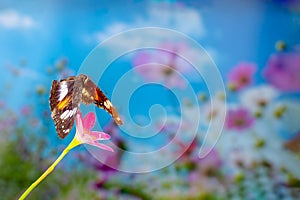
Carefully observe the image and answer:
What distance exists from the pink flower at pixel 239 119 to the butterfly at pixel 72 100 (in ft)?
1.43

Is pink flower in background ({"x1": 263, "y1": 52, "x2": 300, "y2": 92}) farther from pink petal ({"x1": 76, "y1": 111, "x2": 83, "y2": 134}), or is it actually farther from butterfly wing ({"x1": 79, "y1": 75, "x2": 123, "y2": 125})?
pink petal ({"x1": 76, "y1": 111, "x2": 83, "y2": 134})

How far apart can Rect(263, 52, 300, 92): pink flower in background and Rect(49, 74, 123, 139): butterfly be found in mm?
635

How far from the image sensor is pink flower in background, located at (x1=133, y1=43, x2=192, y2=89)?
1.80 m

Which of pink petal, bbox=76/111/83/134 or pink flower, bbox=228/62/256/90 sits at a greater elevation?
pink flower, bbox=228/62/256/90

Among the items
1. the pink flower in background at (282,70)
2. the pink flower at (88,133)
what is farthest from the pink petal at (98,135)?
the pink flower in background at (282,70)

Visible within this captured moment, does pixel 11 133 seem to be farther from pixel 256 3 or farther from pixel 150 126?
pixel 256 3

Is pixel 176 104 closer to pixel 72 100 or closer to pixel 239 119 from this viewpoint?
pixel 239 119

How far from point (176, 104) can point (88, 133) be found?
1.21 feet

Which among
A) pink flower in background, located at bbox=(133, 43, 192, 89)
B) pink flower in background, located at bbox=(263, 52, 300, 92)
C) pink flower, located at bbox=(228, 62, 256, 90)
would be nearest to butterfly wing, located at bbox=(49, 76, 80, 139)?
pink flower in background, located at bbox=(133, 43, 192, 89)

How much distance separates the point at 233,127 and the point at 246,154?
0.39 ft

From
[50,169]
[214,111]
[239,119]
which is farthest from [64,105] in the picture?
[239,119]

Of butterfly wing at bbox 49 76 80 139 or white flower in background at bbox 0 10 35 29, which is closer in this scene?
butterfly wing at bbox 49 76 80 139

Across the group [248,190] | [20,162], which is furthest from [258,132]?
[20,162]

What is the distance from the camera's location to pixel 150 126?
1789 mm
